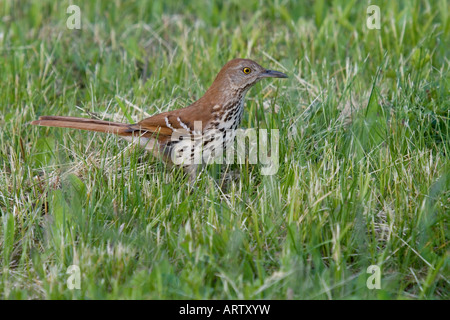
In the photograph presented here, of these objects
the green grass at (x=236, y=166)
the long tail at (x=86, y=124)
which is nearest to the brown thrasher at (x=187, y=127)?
the long tail at (x=86, y=124)

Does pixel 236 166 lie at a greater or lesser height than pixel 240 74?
lesser

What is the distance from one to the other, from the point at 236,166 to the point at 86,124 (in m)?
0.98

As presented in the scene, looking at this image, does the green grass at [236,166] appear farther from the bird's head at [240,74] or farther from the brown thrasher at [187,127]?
the bird's head at [240,74]

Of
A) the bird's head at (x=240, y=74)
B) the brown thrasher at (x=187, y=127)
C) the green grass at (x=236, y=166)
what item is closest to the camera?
the green grass at (x=236, y=166)

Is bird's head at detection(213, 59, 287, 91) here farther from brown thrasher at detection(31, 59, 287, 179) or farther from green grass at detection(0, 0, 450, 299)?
green grass at detection(0, 0, 450, 299)

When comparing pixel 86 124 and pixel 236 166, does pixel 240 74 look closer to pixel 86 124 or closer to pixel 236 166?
pixel 236 166

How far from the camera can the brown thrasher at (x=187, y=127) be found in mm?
4211

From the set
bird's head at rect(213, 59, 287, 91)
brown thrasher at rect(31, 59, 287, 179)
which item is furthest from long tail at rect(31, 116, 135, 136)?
bird's head at rect(213, 59, 287, 91)

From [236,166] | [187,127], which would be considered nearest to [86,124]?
[187,127]

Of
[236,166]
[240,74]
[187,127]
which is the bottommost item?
[236,166]

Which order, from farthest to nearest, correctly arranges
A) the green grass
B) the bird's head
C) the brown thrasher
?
the bird's head
the brown thrasher
the green grass

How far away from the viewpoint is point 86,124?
4.24 m

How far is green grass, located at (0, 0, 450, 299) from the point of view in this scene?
118 inches
